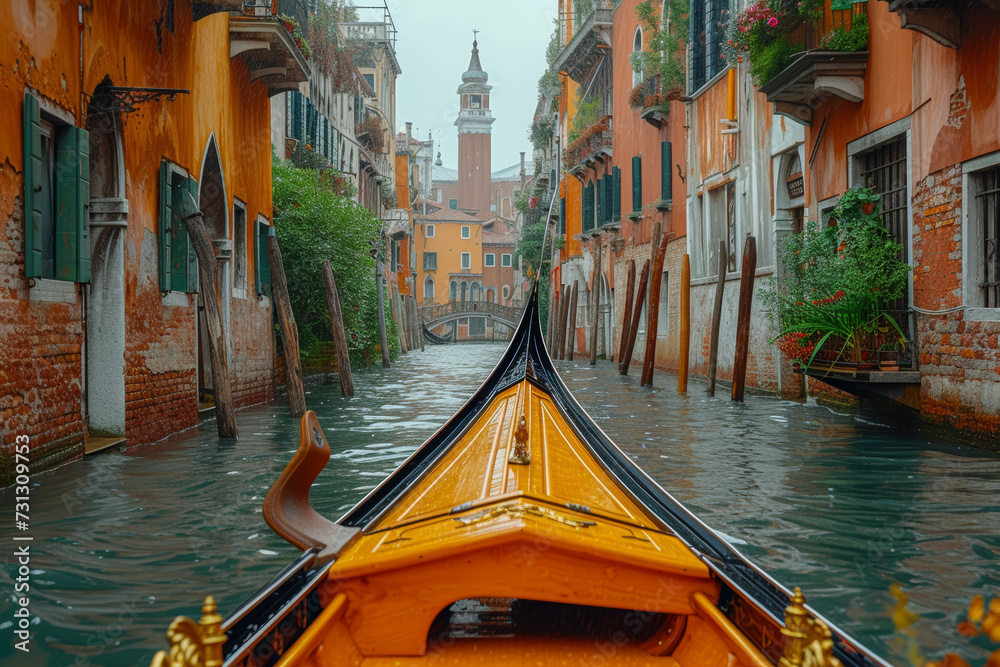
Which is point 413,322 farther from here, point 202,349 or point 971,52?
point 971,52

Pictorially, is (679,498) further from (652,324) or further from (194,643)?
(652,324)

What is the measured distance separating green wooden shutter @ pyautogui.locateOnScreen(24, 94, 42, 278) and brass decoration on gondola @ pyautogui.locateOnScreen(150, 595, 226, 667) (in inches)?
129

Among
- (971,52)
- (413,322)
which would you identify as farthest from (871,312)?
(413,322)

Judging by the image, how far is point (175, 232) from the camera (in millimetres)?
5996

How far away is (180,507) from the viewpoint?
373 cm

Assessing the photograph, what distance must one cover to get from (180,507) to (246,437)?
2.21 m

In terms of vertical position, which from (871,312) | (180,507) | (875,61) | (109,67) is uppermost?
(875,61)

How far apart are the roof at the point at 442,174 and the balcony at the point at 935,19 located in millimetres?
56073

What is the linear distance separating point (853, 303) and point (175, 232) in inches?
182

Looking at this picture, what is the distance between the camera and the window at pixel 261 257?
27.3 ft

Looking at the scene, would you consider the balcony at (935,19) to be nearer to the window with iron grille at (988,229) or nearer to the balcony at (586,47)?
the window with iron grille at (988,229)

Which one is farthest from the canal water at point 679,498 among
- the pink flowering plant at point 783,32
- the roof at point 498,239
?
the roof at point 498,239

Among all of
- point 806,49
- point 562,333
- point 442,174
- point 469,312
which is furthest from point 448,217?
point 806,49

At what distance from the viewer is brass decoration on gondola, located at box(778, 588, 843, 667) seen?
1.28 meters
